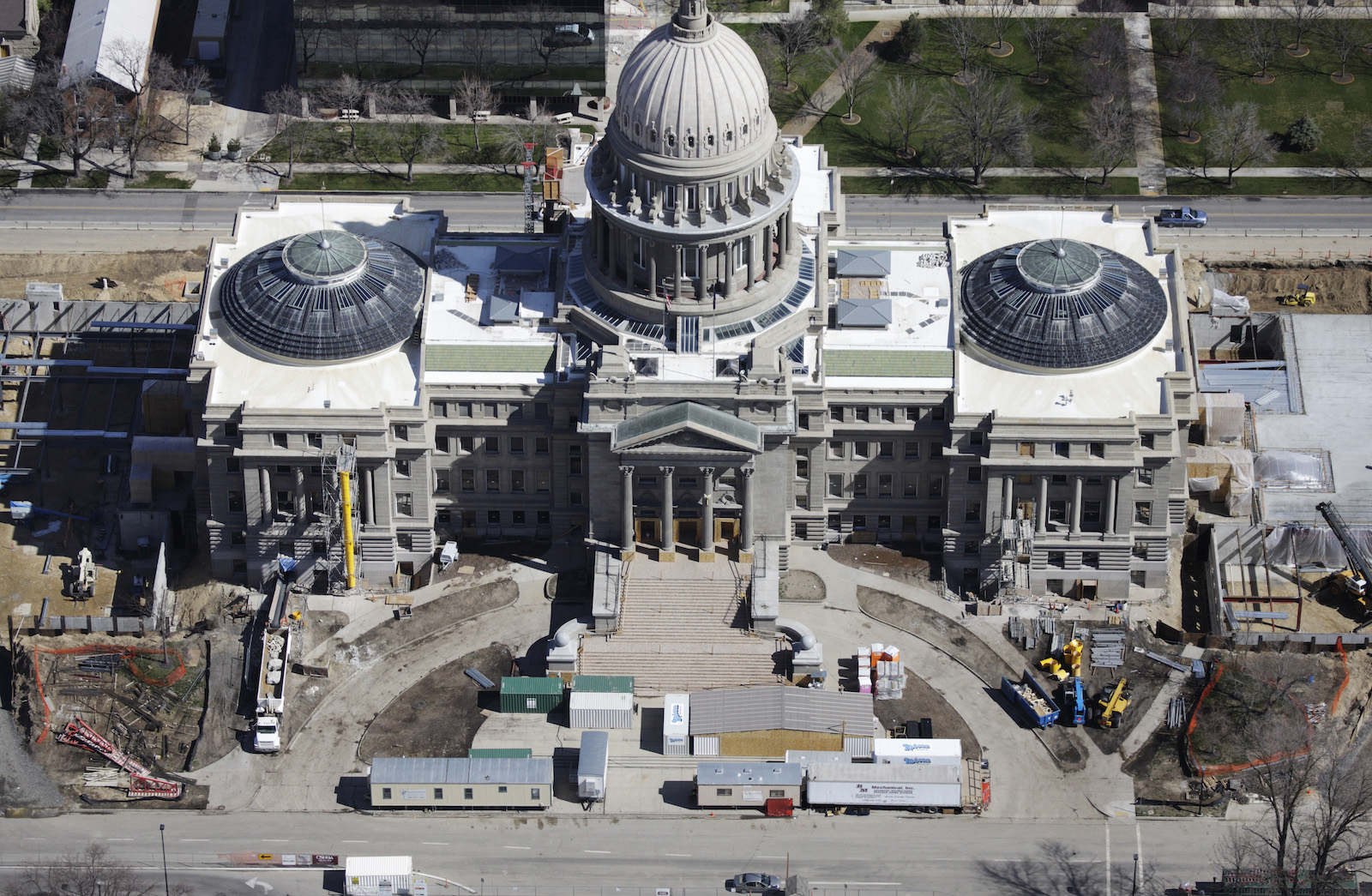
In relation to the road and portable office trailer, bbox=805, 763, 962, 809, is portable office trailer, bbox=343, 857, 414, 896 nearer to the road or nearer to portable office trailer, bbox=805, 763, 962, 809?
the road

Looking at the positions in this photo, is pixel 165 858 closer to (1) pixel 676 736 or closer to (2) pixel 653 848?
(2) pixel 653 848

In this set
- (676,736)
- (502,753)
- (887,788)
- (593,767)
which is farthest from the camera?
(676,736)

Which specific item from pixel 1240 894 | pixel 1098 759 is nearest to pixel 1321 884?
pixel 1240 894

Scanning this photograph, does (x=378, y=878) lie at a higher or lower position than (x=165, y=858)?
lower

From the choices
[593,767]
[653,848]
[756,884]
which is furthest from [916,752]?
[593,767]

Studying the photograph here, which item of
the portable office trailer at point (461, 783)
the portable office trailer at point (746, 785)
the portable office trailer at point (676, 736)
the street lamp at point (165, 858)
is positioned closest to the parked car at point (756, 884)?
the portable office trailer at point (746, 785)

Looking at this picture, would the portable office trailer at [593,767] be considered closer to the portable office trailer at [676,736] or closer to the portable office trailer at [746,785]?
the portable office trailer at [676,736]
